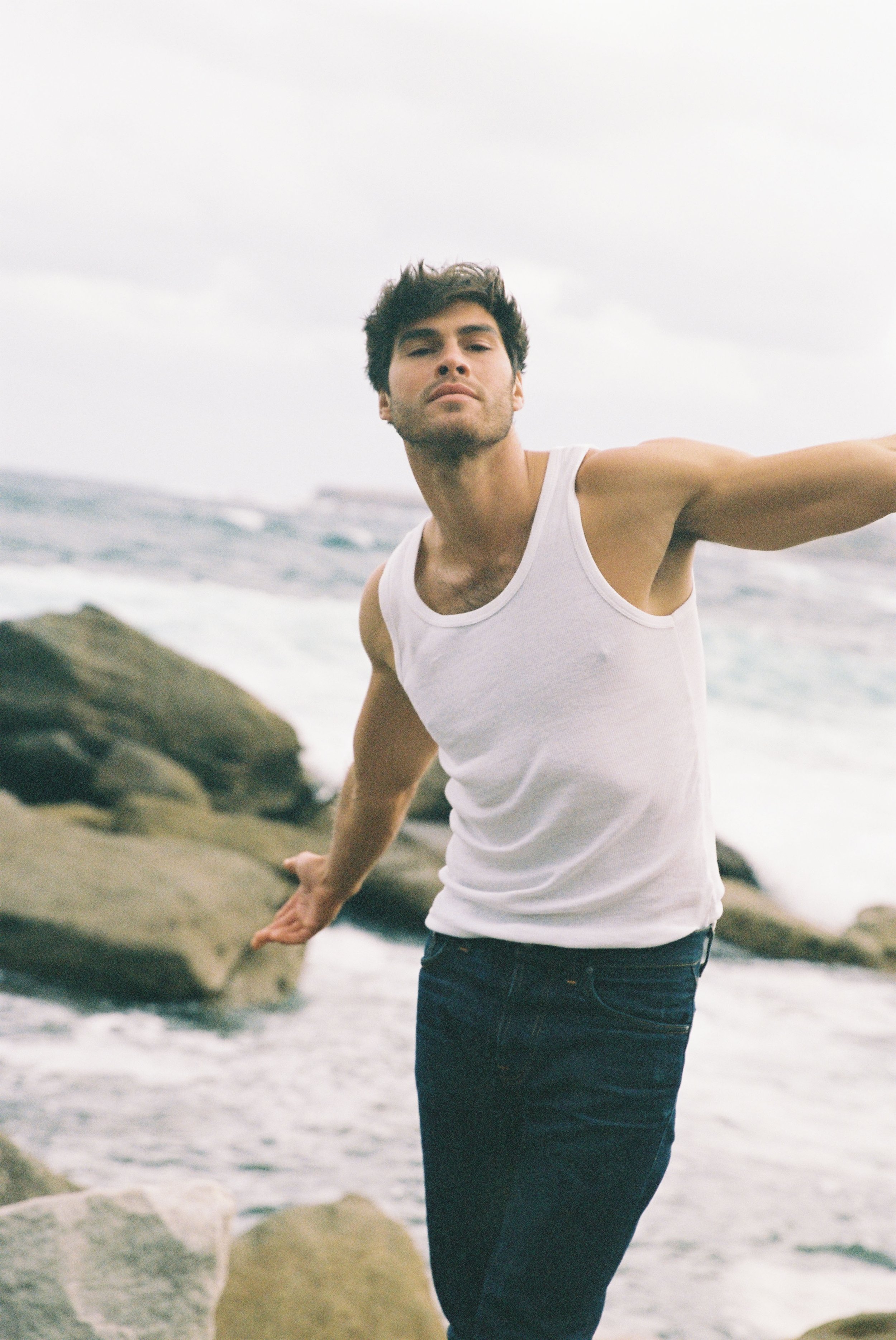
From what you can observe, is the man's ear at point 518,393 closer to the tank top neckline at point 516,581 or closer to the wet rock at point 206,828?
the tank top neckline at point 516,581

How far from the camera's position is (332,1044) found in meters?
5.80

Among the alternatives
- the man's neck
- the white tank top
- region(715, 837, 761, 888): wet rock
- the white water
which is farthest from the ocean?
the man's neck

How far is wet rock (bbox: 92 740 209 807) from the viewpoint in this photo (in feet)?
27.0

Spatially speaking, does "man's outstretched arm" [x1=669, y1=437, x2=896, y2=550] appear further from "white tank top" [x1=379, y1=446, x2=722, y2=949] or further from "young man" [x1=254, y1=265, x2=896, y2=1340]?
"white tank top" [x1=379, y1=446, x2=722, y2=949]

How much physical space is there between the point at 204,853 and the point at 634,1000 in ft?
15.4

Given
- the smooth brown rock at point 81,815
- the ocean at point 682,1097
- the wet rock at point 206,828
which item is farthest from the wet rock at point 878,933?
the smooth brown rock at point 81,815

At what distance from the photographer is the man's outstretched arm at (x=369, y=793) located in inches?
111

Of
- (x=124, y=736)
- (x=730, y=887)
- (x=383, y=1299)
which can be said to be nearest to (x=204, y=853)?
(x=124, y=736)

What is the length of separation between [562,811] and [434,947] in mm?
481

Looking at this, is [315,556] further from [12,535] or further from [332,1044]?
[332,1044]

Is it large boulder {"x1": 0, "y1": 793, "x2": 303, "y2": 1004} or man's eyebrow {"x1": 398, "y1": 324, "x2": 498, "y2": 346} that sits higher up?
man's eyebrow {"x1": 398, "y1": 324, "x2": 498, "y2": 346}

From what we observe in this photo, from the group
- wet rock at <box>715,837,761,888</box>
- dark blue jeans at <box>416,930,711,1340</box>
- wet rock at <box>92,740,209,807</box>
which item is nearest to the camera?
dark blue jeans at <box>416,930,711,1340</box>

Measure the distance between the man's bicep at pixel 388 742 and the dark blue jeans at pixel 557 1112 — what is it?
0.60 m

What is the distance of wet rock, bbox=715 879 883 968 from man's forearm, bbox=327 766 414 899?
562 cm
